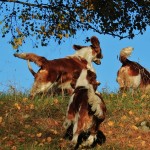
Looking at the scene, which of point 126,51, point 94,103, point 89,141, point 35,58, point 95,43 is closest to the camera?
point 94,103

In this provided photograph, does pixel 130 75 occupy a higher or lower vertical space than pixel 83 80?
higher

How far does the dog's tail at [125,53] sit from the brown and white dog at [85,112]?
547cm

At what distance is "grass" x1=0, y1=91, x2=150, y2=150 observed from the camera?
960cm

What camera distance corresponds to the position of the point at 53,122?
1088cm

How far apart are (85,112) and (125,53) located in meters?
6.25

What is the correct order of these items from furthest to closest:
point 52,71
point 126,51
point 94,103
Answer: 1. point 126,51
2. point 52,71
3. point 94,103

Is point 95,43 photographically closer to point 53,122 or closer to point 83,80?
point 53,122

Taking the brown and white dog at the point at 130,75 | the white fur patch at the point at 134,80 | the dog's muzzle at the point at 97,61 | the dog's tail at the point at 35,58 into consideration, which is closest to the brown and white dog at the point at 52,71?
the dog's tail at the point at 35,58

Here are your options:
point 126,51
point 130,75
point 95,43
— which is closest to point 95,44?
point 95,43

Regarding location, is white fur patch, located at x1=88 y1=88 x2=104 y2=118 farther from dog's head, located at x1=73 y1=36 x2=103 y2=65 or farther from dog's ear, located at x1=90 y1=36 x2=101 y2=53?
dog's head, located at x1=73 y1=36 x2=103 y2=65

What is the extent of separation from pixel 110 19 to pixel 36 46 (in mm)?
3387

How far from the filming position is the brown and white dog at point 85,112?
8.41 metres

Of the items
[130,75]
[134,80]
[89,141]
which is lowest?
[89,141]

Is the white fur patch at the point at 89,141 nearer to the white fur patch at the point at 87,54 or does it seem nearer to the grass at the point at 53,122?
the grass at the point at 53,122
